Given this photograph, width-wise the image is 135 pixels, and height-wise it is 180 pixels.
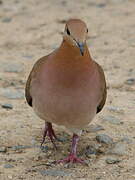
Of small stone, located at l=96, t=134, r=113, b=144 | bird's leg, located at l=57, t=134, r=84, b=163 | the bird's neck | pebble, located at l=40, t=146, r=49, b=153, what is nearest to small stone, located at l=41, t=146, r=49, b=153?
pebble, located at l=40, t=146, r=49, b=153

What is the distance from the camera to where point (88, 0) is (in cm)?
985

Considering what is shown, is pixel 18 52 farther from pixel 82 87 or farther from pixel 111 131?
pixel 82 87

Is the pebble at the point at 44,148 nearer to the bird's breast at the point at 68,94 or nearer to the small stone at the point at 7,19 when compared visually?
the bird's breast at the point at 68,94

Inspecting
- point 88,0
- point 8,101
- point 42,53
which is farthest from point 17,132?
point 88,0

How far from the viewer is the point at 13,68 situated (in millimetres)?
7195

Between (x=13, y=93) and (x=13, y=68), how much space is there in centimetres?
88

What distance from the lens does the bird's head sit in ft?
14.3

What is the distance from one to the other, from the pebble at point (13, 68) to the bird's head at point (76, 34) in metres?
2.70

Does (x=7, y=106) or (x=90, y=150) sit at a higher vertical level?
(x=90, y=150)

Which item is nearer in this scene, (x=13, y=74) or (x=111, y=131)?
(x=111, y=131)

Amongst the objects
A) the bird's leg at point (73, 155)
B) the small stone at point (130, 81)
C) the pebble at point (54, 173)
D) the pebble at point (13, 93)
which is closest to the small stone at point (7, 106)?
the pebble at point (13, 93)

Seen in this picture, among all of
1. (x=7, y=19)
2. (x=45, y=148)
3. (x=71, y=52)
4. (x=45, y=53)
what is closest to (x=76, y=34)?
(x=71, y=52)

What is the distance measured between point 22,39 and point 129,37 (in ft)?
5.05

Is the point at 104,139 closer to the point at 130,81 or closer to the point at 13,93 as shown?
→ the point at 13,93
